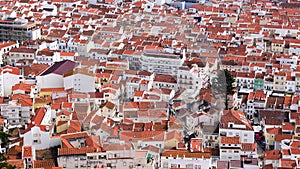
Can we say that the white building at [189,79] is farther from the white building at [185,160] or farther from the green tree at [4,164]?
the green tree at [4,164]

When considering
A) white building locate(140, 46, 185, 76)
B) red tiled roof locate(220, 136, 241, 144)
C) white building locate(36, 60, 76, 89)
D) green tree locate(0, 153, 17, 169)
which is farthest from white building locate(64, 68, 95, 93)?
red tiled roof locate(220, 136, 241, 144)

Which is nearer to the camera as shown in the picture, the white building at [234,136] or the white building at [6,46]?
the white building at [234,136]

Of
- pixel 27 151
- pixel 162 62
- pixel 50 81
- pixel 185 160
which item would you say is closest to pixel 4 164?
pixel 27 151

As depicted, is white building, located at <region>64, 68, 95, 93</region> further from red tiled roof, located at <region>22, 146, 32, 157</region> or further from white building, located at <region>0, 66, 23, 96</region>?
red tiled roof, located at <region>22, 146, 32, 157</region>

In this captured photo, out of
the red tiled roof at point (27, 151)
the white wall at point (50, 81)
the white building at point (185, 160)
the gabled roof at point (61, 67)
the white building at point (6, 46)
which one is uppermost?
the white building at point (6, 46)

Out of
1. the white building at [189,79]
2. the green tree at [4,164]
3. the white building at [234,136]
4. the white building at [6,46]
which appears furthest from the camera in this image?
the white building at [6,46]

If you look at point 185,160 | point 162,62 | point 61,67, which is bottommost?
point 185,160

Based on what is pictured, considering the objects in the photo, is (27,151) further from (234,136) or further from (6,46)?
(6,46)

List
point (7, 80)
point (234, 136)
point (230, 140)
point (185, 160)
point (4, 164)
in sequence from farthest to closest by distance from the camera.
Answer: point (7, 80)
point (234, 136)
point (230, 140)
point (185, 160)
point (4, 164)

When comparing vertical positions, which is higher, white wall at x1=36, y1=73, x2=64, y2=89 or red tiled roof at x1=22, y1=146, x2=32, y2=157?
white wall at x1=36, y1=73, x2=64, y2=89

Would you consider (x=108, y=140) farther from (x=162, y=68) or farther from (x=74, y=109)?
(x=162, y=68)

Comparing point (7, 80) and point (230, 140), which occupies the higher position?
point (7, 80)

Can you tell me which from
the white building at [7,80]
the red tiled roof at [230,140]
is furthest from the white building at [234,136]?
the white building at [7,80]
